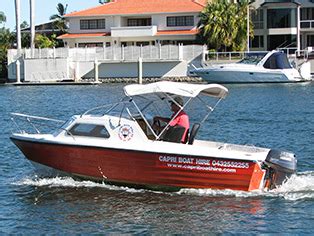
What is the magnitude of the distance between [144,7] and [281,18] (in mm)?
16954

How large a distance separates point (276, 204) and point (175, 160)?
2599 millimetres

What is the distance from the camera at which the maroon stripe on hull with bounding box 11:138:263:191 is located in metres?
17.3

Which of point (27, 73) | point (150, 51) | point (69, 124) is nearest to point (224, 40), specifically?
point (150, 51)

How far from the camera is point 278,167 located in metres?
17.4

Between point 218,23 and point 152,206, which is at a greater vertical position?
point 218,23

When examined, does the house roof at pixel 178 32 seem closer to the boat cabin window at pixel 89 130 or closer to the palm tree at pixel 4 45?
the palm tree at pixel 4 45

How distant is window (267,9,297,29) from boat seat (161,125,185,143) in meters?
61.8

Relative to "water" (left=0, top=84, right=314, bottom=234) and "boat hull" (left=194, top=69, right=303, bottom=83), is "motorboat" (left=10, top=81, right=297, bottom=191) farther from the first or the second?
"boat hull" (left=194, top=69, right=303, bottom=83)

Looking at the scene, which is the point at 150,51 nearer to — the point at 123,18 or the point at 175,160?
the point at 123,18

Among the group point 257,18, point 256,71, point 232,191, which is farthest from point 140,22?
point 232,191

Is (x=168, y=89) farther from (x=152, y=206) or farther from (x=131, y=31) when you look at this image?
(x=131, y=31)

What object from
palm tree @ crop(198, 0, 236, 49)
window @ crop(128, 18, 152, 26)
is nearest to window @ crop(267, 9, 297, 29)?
palm tree @ crop(198, 0, 236, 49)

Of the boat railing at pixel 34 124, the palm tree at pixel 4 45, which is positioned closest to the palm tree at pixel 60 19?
the palm tree at pixel 4 45

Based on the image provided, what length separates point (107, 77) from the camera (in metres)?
78.9
